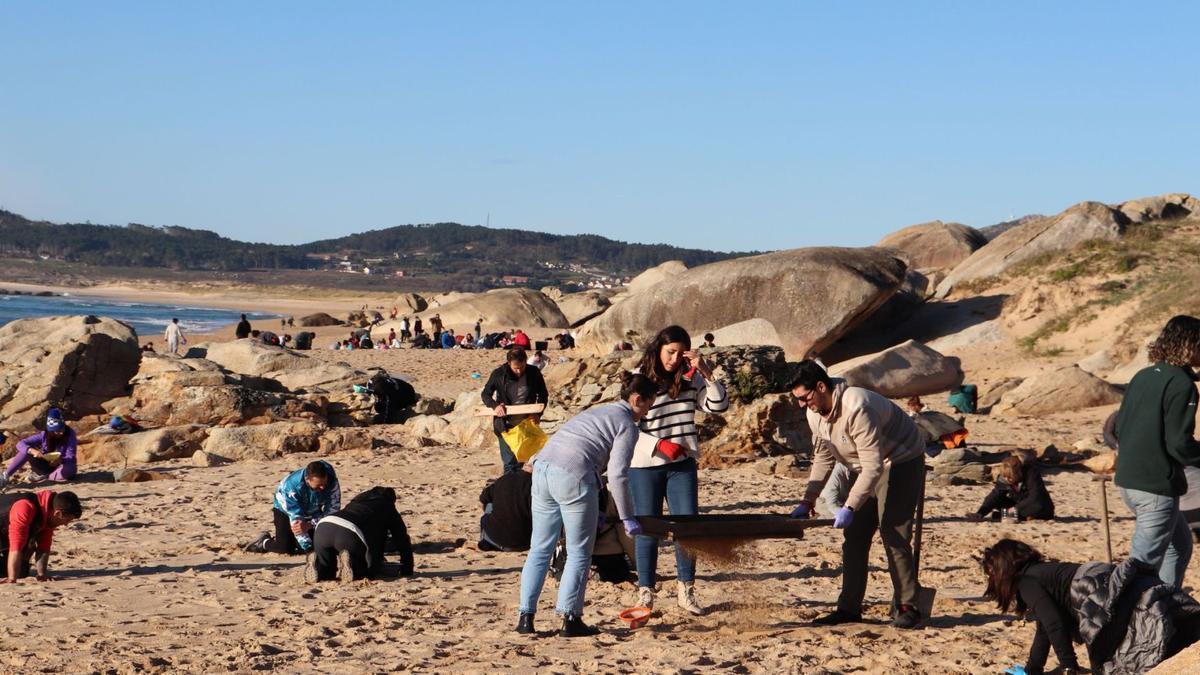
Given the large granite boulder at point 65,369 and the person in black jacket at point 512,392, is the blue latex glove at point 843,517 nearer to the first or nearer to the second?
the person in black jacket at point 512,392

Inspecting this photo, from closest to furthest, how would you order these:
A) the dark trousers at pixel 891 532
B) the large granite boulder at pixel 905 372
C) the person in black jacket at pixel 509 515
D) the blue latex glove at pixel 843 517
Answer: the blue latex glove at pixel 843 517
the dark trousers at pixel 891 532
the person in black jacket at pixel 509 515
the large granite boulder at pixel 905 372

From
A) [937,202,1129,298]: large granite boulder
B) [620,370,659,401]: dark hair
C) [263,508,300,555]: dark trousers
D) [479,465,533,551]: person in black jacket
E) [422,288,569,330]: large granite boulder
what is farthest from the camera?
[422,288,569,330]: large granite boulder

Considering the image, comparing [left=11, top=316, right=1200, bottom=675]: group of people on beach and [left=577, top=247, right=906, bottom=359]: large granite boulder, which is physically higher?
[left=577, top=247, right=906, bottom=359]: large granite boulder

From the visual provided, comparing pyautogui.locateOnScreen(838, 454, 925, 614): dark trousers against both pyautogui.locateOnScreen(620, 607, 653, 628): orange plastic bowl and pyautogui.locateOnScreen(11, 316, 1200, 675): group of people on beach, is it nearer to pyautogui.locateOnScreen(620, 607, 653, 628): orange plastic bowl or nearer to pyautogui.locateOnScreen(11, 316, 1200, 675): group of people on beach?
pyautogui.locateOnScreen(11, 316, 1200, 675): group of people on beach

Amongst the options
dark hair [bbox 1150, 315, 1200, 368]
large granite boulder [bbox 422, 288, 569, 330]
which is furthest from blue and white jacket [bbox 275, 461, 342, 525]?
large granite boulder [bbox 422, 288, 569, 330]

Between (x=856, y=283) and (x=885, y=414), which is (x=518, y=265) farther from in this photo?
(x=885, y=414)

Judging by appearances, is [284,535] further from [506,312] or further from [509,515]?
[506,312]

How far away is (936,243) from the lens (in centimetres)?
3947

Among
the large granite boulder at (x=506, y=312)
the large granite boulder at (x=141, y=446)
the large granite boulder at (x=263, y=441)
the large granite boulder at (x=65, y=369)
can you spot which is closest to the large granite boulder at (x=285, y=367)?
the large granite boulder at (x=65, y=369)

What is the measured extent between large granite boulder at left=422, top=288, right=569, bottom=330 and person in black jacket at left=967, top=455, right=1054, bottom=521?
36.8 metres

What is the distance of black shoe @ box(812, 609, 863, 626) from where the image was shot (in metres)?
7.30

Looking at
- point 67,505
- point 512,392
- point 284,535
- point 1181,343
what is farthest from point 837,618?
point 67,505

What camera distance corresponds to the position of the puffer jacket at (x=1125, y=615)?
230 inches

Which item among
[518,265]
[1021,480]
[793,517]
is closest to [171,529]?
[793,517]
